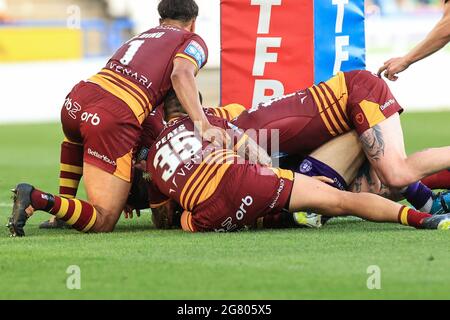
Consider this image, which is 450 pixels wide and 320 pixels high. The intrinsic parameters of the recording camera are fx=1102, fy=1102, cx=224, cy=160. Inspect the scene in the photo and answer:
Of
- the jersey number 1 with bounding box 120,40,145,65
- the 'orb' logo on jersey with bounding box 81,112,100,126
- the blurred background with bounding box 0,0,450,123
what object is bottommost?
the blurred background with bounding box 0,0,450,123

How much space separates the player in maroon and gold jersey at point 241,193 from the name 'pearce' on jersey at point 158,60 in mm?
655

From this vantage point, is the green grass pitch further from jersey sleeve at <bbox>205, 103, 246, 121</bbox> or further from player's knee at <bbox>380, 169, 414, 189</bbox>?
jersey sleeve at <bbox>205, 103, 246, 121</bbox>

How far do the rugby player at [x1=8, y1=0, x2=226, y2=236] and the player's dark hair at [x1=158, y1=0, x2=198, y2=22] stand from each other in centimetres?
17

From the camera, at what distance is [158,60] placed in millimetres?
7668

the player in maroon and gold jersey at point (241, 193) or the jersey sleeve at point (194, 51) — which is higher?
the jersey sleeve at point (194, 51)

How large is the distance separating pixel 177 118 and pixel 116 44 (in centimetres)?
1556

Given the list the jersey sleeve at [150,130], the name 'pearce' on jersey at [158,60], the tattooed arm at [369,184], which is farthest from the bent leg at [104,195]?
the tattooed arm at [369,184]

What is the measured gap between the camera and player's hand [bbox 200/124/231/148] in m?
7.17

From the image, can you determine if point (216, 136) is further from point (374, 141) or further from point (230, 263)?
point (230, 263)

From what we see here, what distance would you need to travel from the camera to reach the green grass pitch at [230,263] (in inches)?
203

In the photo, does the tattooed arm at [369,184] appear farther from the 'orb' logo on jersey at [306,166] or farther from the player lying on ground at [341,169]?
the 'orb' logo on jersey at [306,166]

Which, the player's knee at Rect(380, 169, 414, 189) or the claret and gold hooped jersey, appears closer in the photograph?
the claret and gold hooped jersey

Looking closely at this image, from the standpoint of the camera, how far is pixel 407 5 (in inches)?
1087

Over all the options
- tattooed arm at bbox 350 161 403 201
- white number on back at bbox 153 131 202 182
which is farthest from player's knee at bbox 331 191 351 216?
white number on back at bbox 153 131 202 182
